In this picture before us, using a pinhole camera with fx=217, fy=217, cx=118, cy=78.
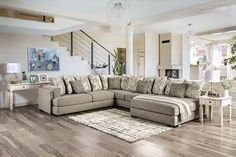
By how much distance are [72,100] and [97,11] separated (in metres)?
2.40

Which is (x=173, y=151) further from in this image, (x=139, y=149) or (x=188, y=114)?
(x=188, y=114)

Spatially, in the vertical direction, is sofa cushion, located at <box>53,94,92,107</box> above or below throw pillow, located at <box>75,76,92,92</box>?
below

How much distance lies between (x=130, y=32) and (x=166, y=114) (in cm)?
370

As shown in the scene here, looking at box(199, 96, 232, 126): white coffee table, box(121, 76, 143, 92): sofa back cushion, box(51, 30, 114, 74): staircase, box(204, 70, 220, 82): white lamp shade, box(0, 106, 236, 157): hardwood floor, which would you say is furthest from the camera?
box(51, 30, 114, 74): staircase

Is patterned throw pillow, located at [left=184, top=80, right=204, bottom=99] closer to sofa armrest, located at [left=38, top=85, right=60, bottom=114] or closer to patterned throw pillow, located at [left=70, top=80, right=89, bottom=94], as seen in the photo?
patterned throw pillow, located at [left=70, top=80, right=89, bottom=94]

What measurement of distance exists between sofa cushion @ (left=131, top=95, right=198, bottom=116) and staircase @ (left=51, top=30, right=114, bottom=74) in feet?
13.7

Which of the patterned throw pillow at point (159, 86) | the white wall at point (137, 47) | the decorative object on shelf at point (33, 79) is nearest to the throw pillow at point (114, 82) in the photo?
the patterned throw pillow at point (159, 86)

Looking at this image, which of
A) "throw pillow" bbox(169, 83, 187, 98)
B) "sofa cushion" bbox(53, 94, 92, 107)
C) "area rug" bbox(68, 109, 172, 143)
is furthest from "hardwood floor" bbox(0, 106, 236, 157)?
"throw pillow" bbox(169, 83, 187, 98)

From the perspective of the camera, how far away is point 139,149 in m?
3.18

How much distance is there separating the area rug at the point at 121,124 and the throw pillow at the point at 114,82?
51.5 inches

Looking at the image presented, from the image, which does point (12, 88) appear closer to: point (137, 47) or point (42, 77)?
point (42, 77)

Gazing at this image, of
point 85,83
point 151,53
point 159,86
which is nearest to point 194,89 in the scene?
point 159,86

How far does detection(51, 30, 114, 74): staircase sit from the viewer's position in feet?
28.6

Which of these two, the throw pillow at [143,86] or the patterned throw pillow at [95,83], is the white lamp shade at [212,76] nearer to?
the throw pillow at [143,86]
